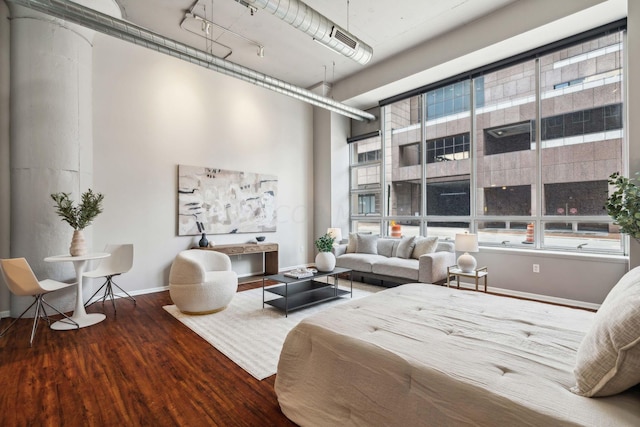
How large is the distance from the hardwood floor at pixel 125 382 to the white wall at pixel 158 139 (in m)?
1.80

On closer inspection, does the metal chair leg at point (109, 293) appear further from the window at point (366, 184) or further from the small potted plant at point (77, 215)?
the window at point (366, 184)

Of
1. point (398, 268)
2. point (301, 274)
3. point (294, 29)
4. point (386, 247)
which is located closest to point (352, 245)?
point (386, 247)

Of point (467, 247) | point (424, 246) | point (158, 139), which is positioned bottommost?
point (424, 246)

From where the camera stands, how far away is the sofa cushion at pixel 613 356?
3.60 ft

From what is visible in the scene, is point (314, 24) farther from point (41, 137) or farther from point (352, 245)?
point (352, 245)

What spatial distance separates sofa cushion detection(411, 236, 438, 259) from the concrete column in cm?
519

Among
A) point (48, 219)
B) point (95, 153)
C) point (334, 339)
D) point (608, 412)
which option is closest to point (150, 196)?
point (95, 153)

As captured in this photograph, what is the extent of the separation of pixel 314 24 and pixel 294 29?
1514 mm

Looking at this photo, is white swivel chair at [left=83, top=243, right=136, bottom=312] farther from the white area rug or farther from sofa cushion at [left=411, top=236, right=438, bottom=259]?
sofa cushion at [left=411, top=236, right=438, bottom=259]

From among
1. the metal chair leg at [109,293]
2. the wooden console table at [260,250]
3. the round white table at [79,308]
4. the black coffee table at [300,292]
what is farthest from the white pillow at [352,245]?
the round white table at [79,308]

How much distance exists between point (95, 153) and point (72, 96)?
2.66 ft

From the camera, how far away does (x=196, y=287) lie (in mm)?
3762

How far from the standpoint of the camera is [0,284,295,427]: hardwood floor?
6.55 ft

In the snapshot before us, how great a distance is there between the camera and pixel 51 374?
253 cm
